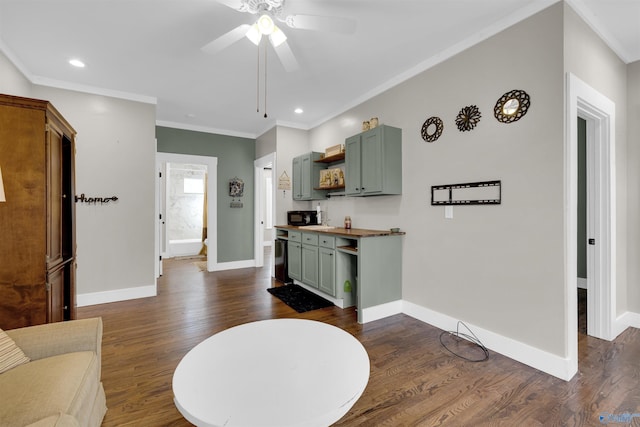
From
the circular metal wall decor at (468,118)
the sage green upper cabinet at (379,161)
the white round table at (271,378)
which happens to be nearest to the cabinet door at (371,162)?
the sage green upper cabinet at (379,161)

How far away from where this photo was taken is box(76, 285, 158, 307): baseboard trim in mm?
3533

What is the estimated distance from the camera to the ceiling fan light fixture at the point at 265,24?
6.24 feet

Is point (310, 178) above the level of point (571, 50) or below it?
below

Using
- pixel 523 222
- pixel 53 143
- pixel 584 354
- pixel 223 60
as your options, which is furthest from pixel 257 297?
pixel 584 354

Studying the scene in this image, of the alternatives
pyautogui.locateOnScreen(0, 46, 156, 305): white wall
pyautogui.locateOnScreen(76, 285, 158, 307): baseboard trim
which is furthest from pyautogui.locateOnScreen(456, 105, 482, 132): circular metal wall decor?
pyautogui.locateOnScreen(76, 285, 158, 307): baseboard trim

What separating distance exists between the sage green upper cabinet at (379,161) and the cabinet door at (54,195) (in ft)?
9.21

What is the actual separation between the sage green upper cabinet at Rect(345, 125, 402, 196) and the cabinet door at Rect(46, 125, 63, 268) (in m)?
2.81

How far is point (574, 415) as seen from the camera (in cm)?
163

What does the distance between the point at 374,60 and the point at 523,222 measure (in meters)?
2.12

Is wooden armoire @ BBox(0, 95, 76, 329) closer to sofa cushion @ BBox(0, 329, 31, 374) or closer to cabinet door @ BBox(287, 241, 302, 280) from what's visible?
sofa cushion @ BBox(0, 329, 31, 374)

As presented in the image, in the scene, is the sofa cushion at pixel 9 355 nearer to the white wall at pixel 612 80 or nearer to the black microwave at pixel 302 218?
the black microwave at pixel 302 218

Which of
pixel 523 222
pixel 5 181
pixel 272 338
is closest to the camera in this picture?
pixel 272 338

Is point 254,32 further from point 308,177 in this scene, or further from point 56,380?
point 308,177

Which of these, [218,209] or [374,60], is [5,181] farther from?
[218,209]
